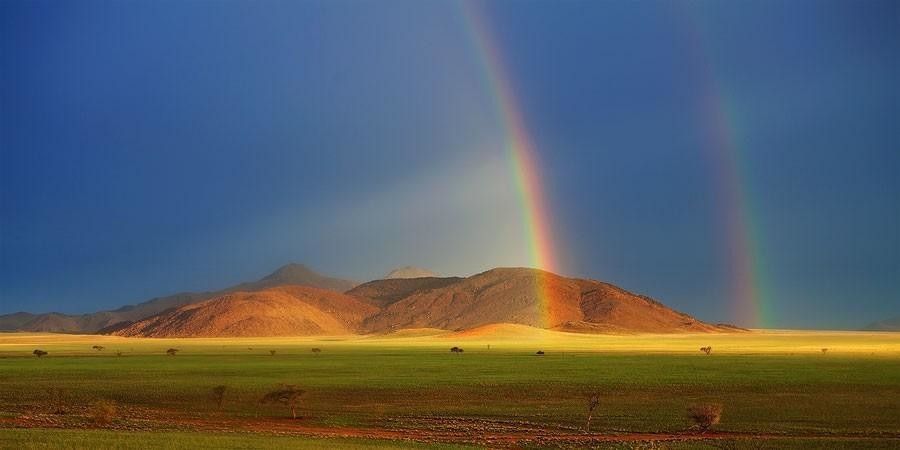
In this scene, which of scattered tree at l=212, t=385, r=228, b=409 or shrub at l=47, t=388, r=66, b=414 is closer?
shrub at l=47, t=388, r=66, b=414

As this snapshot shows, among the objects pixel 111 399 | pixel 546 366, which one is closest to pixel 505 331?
pixel 546 366

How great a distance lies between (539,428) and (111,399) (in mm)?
27683

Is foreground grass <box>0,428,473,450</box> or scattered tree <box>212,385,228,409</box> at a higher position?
scattered tree <box>212,385,228,409</box>

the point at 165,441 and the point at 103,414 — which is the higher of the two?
the point at 103,414

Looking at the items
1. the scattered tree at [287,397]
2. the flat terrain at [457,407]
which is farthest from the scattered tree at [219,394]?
the scattered tree at [287,397]

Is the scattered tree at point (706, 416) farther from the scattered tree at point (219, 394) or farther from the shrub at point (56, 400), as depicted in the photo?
the shrub at point (56, 400)

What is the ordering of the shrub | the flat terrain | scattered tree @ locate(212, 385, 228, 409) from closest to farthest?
1. the flat terrain
2. the shrub
3. scattered tree @ locate(212, 385, 228, 409)

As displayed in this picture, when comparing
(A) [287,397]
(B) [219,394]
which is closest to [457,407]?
(A) [287,397]

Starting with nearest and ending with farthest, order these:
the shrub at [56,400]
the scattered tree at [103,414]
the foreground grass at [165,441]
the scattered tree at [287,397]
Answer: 1. the foreground grass at [165,441]
2. the scattered tree at [103,414]
3. the scattered tree at [287,397]
4. the shrub at [56,400]

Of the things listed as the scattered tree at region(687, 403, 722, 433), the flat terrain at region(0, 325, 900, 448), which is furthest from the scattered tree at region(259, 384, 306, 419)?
the scattered tree at region(687, 403, 722, 433)

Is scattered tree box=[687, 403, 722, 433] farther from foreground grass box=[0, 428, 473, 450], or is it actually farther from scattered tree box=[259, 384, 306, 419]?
scattered tree box=[259, 384, 306, 419]

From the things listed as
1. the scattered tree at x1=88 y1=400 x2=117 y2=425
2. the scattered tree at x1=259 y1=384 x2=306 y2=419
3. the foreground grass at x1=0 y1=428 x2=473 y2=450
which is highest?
the scattered tree at x1=259 y1=384 x2=306 y2=419

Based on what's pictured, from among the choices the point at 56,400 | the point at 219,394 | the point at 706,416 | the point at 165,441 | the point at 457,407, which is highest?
the point at 219,394

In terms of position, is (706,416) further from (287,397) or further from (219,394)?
(219,394)
